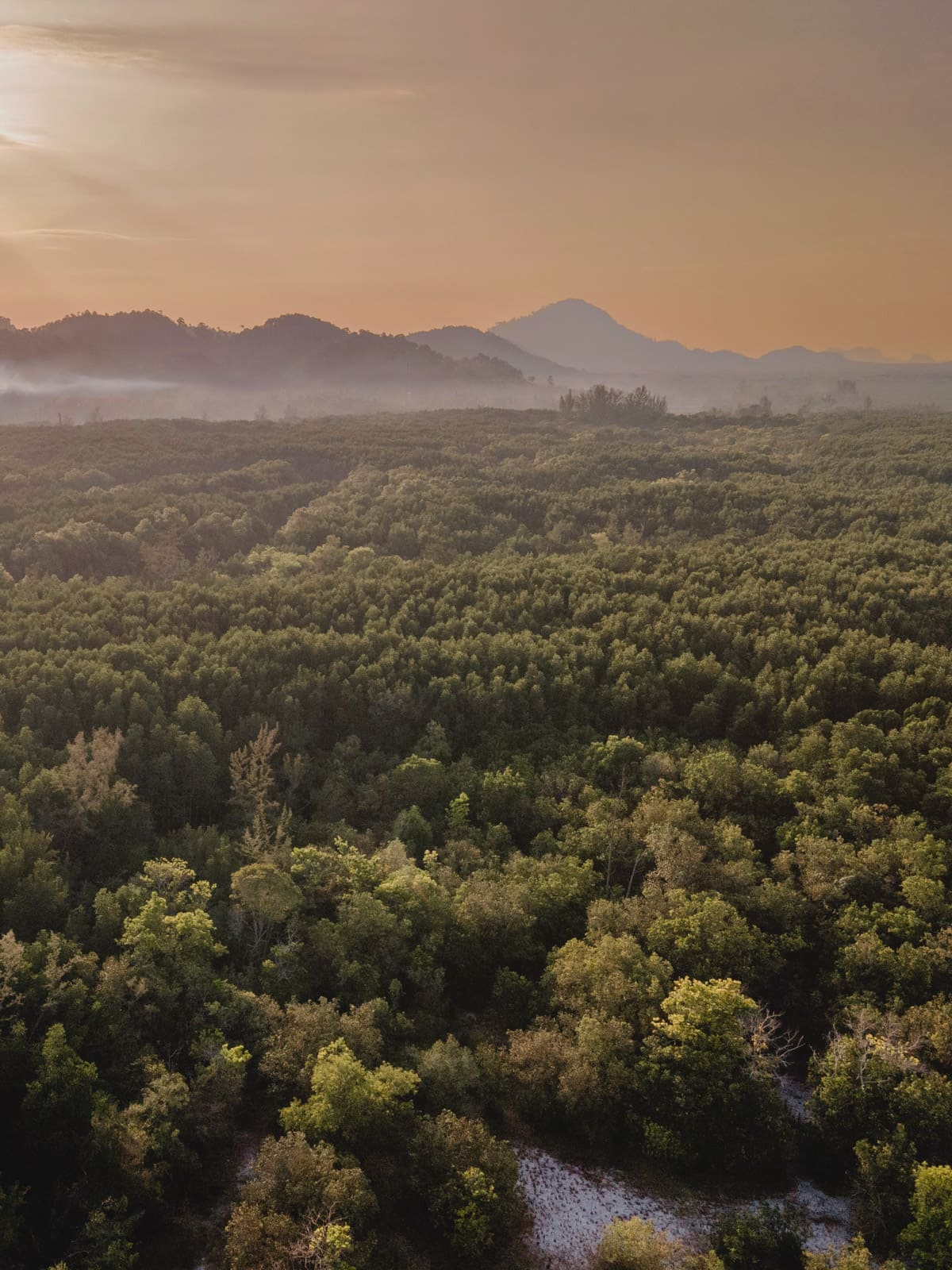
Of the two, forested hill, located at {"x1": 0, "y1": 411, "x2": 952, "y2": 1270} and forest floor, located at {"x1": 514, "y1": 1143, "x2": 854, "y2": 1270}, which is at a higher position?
forested hill, located at {"x1": 0, "y1": 411, "x2": 952, "y2": 1270}

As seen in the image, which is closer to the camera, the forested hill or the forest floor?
the forested hill

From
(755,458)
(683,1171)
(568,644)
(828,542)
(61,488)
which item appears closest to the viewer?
(683,1171)

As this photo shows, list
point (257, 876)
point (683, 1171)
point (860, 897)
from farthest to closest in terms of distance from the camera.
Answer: point (860, 897), point (257, 876), point (683, 1171)

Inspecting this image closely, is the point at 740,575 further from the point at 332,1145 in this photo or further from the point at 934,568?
Result: the point at 332,1145

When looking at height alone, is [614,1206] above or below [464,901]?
below

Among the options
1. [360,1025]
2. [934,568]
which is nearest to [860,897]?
[360,1025]

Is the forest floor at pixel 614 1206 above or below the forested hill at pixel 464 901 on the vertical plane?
below

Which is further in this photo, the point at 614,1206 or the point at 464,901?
the point at 464,901

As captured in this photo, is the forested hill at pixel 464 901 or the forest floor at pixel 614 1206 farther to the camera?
the forest floor at pixel 614 1206
